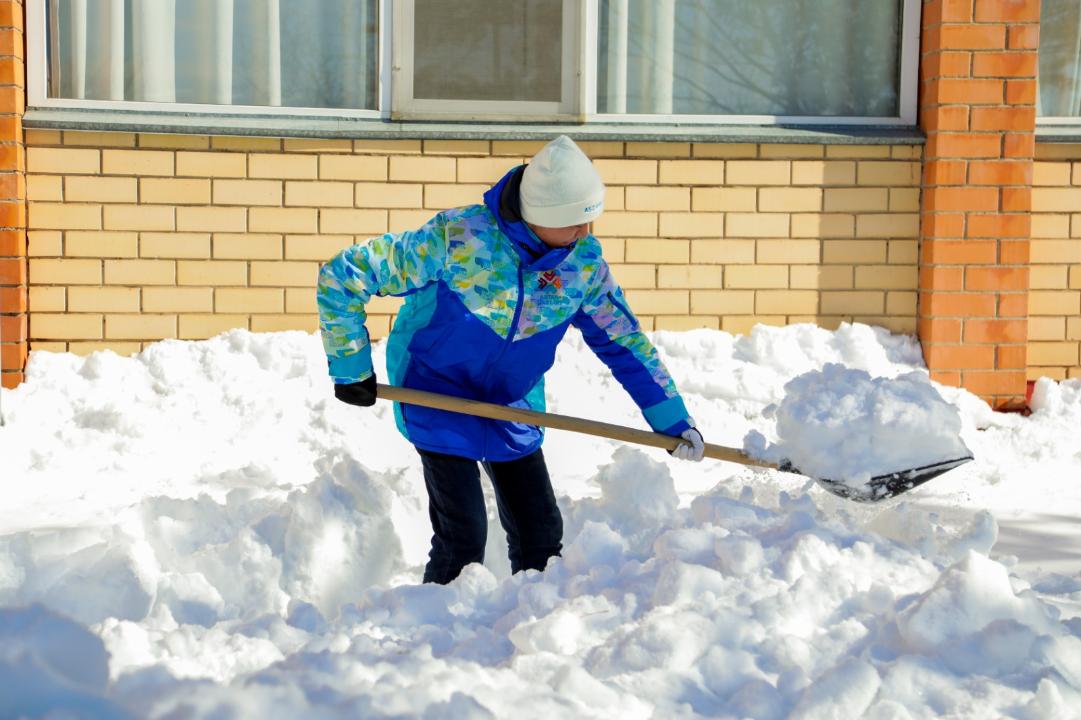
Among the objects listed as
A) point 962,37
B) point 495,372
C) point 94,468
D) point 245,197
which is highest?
point 962,37

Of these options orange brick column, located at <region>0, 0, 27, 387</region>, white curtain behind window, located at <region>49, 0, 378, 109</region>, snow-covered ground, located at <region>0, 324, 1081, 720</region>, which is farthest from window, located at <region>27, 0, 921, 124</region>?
snow-covered ground, located at <region>0, 324, 1081, 720</region>

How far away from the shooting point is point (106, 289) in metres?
5.88

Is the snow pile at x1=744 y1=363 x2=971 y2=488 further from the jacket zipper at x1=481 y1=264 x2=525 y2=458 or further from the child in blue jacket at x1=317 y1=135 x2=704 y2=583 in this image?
the jacket zipper at x1=481 y1=264 x2=525 y2=458

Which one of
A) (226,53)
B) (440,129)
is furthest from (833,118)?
(226,53)

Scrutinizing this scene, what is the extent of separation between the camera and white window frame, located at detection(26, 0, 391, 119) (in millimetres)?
5855

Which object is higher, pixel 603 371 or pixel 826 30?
pixel 826 30

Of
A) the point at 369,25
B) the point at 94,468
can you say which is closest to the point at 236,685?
the point at 94,468

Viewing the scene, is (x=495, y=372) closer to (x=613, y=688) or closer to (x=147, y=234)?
(x=613, y=688)

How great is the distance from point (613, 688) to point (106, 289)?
14.0ft

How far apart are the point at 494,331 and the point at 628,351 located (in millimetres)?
450

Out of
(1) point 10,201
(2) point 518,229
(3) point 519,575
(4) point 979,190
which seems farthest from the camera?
(4) point 979,190

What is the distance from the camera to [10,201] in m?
5.66

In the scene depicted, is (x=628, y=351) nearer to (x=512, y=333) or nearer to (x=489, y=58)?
(x=512, y=333)

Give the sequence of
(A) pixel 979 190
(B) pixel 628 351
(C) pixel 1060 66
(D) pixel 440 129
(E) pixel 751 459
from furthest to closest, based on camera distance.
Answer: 1. (C) pixel 1060 66
2. (A) pixel 979 190
3. (D) pixel 440 129
4. (E) pixel 751 459
5. (B) pixel 628 351
